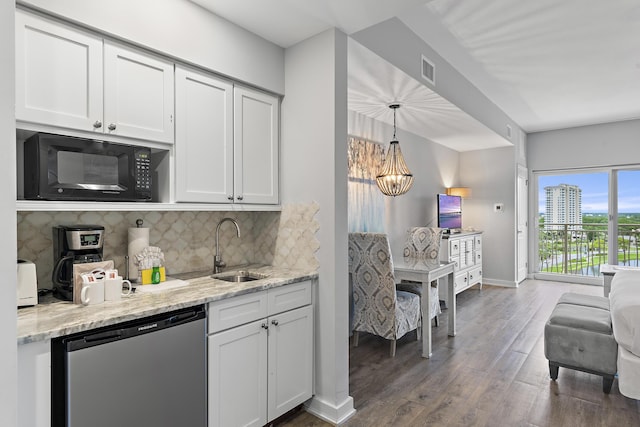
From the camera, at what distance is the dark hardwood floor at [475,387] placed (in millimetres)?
2314

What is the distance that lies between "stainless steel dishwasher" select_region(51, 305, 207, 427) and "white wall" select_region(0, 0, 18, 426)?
24cm

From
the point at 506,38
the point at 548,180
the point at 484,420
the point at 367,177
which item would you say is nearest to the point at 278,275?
the point at 484,420

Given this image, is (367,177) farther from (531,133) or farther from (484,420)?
(531,133)

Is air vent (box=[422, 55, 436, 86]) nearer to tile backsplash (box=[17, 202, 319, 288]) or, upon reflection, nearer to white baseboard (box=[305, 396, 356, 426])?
tile backsplash (box=[17, 202, 319, 288])

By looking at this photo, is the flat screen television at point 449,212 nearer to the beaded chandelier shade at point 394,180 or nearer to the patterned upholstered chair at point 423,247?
the patterned upholstered chair at point 423,247

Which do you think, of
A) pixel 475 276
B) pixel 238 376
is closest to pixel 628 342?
pixel 238 376

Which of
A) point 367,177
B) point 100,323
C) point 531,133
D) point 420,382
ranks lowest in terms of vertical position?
point 420,382

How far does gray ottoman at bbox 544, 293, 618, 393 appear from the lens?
2557mm

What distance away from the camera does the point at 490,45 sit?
3.41m

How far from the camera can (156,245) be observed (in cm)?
231

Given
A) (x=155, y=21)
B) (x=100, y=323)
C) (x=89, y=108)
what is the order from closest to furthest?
(x=100, y=323) < (x=89, y=108) < (x=155, y=21)

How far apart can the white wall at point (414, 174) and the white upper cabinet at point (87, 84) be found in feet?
8.54

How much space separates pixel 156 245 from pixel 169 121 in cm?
79

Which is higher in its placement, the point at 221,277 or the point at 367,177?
the point at 367,177
